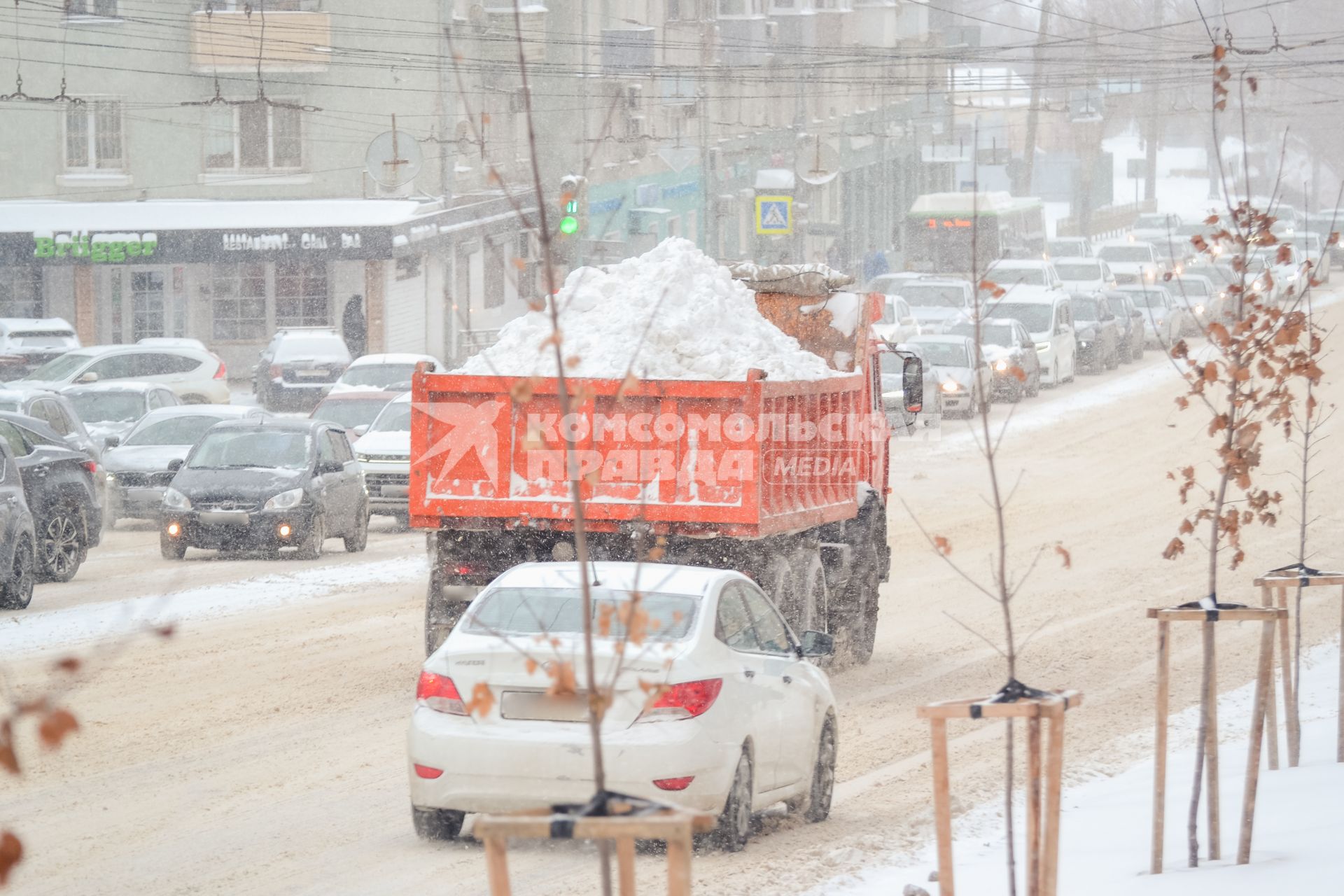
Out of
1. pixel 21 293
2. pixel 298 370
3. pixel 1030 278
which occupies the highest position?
pixel 1030 278

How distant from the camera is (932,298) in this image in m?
44.9

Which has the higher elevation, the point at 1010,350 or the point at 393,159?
the point at 393,159

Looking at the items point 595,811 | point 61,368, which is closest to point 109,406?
point 61,368

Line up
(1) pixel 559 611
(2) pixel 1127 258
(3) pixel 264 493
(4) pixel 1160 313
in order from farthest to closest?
(2) pixel 1127 258 < (4) pixel 1160 313 < (3) pixel 264 493 < (1) pixel 559 611

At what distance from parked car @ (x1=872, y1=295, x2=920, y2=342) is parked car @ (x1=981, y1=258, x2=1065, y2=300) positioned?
6.46 feet

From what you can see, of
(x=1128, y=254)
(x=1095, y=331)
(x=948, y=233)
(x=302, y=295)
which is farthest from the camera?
(x=1128, y=254)

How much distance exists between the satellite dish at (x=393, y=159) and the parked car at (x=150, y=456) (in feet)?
33.0

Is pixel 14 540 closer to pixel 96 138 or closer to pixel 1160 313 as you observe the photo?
pixel 96 138

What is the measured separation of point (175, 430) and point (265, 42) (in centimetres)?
2210

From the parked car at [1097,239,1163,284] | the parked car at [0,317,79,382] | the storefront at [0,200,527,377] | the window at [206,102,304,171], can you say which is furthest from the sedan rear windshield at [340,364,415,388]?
the parked car at [1097,239,1163,284]

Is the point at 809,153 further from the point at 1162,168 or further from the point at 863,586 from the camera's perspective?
the point at 1162,168

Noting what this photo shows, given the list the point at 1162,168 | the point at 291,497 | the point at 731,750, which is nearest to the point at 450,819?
Result: the point at 731,750

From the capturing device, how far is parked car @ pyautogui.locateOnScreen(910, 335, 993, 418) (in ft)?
112

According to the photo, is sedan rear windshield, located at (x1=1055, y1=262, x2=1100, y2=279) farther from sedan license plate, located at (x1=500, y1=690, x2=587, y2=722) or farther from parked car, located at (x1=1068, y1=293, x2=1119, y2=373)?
sedan license plate, located at (x1=500, y1=690, x2=587, y2=722)
